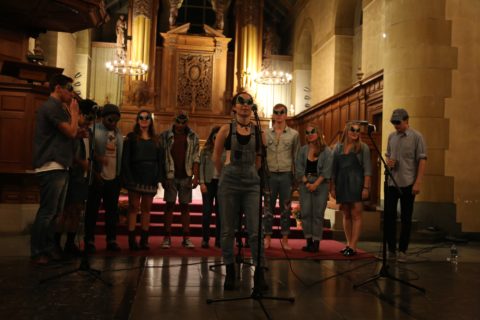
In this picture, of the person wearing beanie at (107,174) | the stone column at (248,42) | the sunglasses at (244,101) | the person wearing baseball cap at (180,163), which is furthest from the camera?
the stone column at (248,42)

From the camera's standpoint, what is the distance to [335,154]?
5.63 m

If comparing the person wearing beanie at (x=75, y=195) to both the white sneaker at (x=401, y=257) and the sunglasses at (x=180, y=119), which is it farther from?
the white sneaker at (x=401, y=257)

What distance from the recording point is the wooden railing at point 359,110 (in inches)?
304

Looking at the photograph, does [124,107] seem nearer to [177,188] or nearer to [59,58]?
[59,58]

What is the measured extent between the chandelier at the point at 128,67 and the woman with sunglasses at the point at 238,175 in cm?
1171

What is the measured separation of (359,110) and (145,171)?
6.68 m

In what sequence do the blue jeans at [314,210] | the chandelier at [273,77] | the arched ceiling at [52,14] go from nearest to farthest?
the blue jeans at [314,210] → the arched ceiling at [52,14] → the chandelier at [273,77]

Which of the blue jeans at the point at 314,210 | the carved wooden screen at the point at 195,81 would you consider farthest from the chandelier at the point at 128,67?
the blue jeans at the point at 314,210

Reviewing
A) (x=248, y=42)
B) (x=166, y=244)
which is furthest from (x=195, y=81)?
(x=166, y=244)

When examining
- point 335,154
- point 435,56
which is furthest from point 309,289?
point 435,56

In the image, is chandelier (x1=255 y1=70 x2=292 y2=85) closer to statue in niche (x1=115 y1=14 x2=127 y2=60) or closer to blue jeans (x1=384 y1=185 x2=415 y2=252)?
statue in niche (x1=115 y1=14 x2=127 y2=60)

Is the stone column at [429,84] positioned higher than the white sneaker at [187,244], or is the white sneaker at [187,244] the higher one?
the stone column at [429,84]

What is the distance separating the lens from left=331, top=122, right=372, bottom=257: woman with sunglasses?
5.39 m

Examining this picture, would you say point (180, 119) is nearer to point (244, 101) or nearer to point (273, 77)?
point (244, 101)
